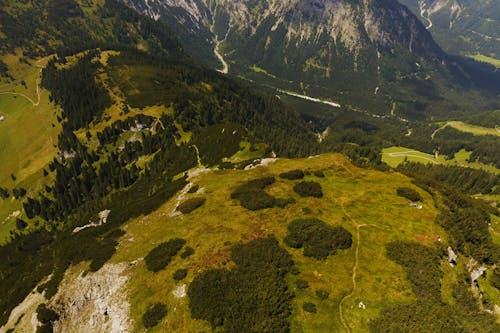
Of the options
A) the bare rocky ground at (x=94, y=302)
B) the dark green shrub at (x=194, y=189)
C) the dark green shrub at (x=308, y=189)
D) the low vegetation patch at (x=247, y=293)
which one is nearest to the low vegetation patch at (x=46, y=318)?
the bare rocky ground at (x=94, y=302)

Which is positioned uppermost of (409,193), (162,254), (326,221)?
(162,254)

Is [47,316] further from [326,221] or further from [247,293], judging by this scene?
[326,221]

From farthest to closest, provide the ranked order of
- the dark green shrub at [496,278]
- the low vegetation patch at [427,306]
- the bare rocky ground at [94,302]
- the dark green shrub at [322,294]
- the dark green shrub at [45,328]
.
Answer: the dark green shrub at [45,328] → the dark green shrub at [496,278] → the bare rocky ground at [94,302] → the dark green shrub at [322,294] → the low vegetation patch at [427,306]

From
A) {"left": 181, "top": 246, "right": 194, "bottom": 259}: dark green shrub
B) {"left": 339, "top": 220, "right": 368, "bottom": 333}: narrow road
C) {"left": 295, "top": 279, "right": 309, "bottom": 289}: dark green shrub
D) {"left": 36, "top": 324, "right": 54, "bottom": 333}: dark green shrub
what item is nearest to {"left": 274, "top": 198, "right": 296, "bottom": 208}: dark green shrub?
{"left": 339, "top": 220, "right": 368, "bottom": 333}: narrow road

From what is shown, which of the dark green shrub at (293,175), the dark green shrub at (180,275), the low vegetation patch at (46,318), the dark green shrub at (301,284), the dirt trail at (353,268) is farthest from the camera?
the dark green shrub at (293,175)

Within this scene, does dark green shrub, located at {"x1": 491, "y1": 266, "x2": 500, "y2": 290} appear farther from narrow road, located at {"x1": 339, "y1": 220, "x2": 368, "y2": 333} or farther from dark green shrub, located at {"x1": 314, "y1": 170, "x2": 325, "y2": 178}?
dark green shrub, located at {"x1": 314, "y1": 170, "x2": 325, "y2": 178}

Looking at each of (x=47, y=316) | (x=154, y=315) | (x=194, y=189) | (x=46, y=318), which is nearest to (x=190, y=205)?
(x=194, y=189)

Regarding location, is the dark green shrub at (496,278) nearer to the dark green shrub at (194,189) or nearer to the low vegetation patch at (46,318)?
the dark green shrub at (194,189)
